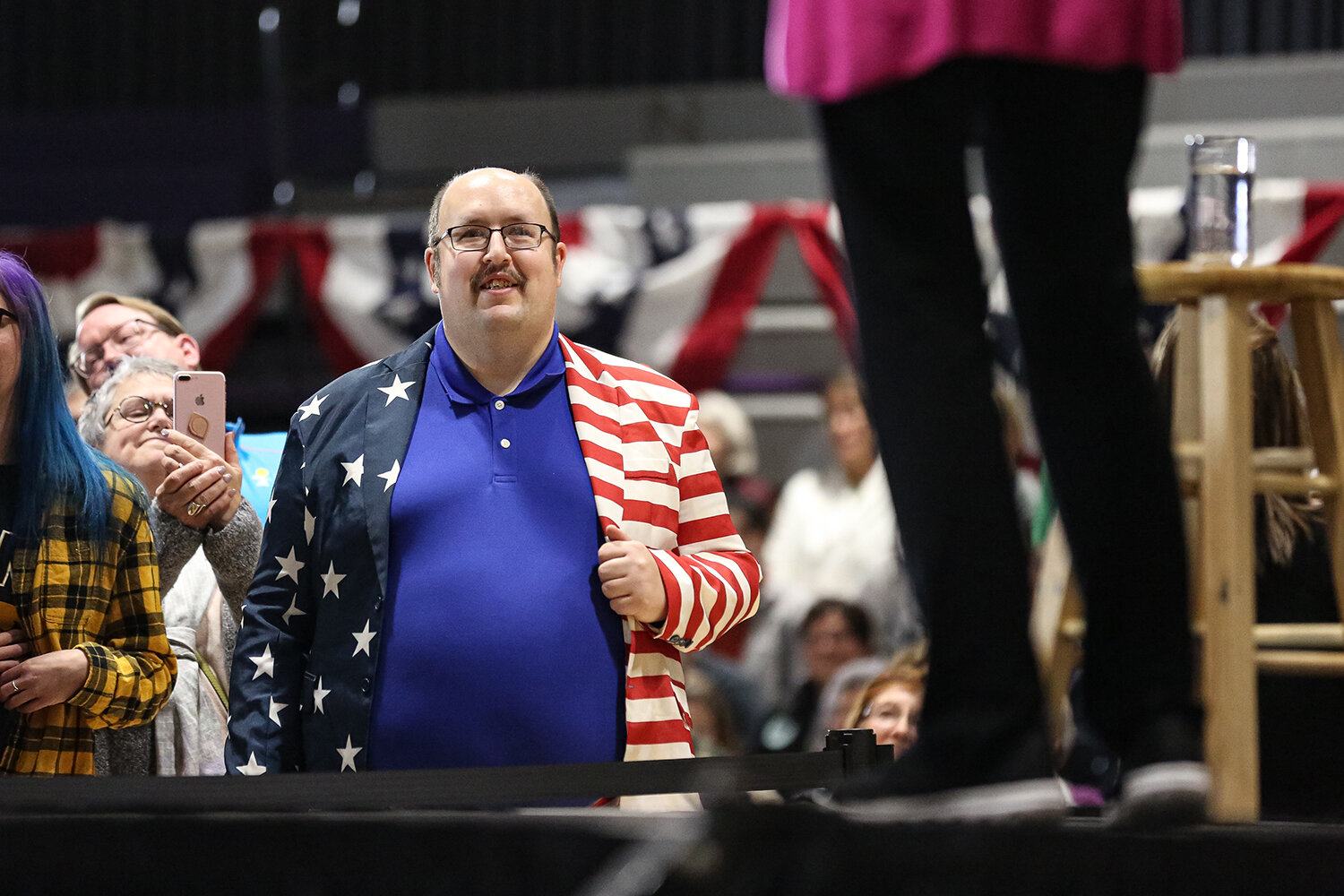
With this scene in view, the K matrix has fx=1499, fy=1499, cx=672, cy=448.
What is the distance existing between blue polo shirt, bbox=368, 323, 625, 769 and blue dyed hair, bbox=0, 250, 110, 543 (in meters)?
0.39

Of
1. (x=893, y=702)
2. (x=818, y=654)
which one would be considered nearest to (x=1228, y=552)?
(x=893, y=702)

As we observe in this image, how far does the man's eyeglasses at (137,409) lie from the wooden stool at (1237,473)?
4.49 ft

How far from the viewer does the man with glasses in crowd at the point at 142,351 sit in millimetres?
2469

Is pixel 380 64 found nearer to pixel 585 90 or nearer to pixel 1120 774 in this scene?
pixel 585 90

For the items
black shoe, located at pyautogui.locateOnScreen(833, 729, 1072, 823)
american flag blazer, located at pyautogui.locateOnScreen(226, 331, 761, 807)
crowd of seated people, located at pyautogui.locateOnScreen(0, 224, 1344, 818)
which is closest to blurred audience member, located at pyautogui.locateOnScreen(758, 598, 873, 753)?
crowd of seated people, located at pyautogui.locateOnScreen(0, 224, 1344, 818)

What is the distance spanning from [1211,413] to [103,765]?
5.24ft

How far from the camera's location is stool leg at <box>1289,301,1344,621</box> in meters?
2.28

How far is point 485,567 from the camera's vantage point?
200cm

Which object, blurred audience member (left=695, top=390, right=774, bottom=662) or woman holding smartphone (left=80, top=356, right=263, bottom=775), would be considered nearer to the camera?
woman holding smartphone (left=80, top=356, right=263, bottom=775)

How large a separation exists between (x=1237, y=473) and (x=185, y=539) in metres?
1.49

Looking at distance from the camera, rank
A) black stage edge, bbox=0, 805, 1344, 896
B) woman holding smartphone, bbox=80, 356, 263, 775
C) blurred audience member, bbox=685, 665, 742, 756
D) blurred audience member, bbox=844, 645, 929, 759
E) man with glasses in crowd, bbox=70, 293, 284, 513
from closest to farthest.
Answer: black stage edge, bbox=0, 805, 1344, 896
woman holding smartphone, bbox=80, 356, 263, 775
man with glasses in crowd, bbox=70, 293, 284, 513
blurred audience member, bbox=844, 645, 929, 759
blurred audience member, bbox=685, 665, 742, 756

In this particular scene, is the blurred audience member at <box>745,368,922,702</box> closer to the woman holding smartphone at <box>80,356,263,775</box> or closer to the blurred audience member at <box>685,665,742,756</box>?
the blurred audience member at <box>685,665,742,756</box>

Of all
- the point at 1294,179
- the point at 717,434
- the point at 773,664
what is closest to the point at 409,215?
the point at 717,434

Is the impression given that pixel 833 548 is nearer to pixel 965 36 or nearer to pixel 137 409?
pixel 137 409
